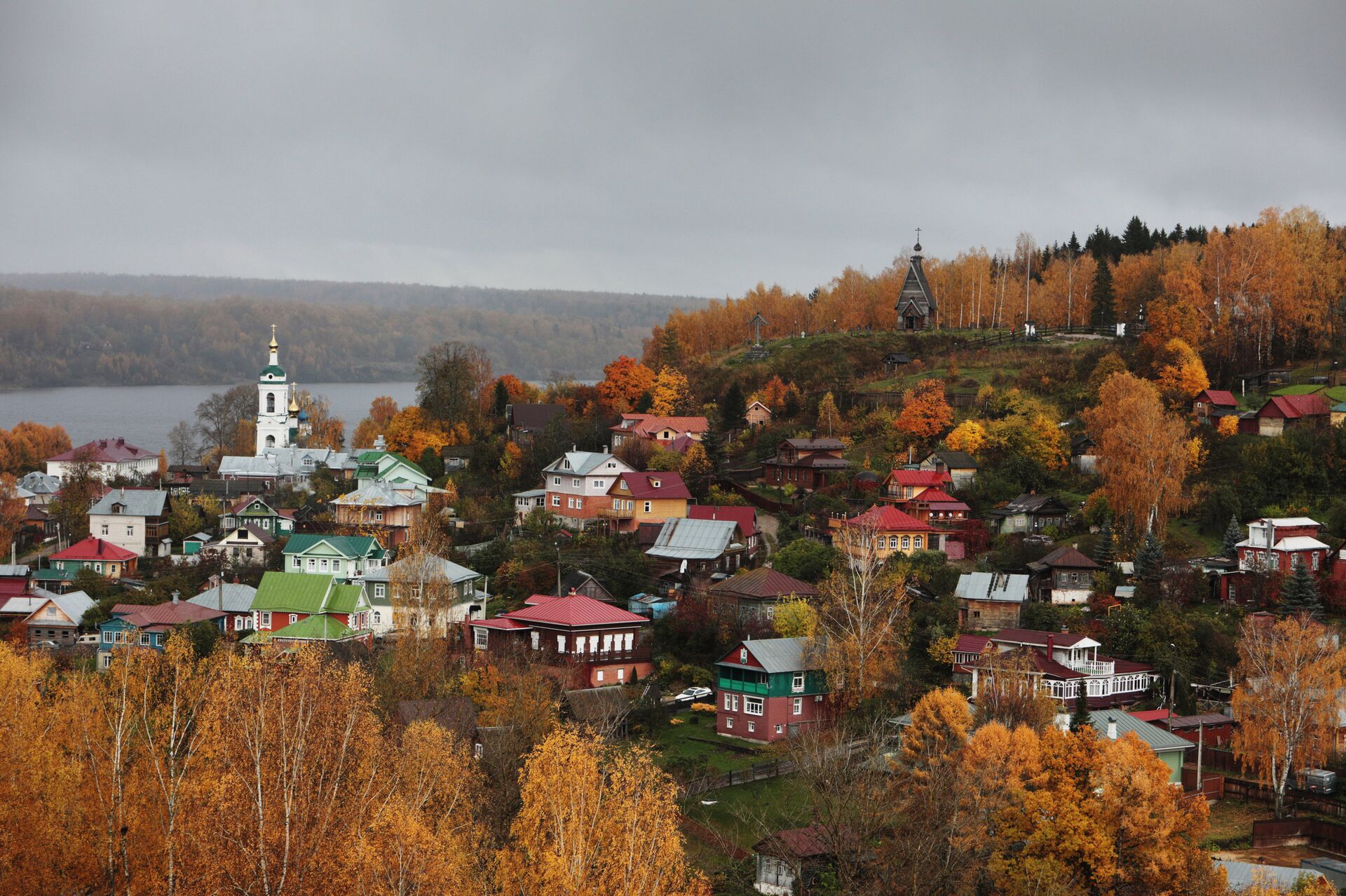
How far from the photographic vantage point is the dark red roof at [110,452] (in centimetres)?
8456

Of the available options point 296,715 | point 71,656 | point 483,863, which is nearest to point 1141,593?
point 483,863

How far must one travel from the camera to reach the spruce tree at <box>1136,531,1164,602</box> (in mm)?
42188

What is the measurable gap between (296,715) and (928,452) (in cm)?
3816

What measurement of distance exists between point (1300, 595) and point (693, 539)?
21678mm

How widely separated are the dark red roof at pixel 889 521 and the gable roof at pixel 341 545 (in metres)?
19.1

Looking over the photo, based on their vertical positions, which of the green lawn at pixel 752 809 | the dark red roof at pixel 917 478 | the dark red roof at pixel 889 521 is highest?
the dark red roof at pixel 917 478

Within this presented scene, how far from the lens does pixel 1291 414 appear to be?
175 feet

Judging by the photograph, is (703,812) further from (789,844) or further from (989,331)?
(989,331)

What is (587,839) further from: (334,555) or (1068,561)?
(334,555)

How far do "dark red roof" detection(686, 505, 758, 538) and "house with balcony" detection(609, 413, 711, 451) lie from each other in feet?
31.4

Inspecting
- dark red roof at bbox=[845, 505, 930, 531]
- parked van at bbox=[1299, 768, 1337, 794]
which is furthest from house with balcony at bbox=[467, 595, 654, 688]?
parked van at bbox=[1299, 768, 1337, 794]

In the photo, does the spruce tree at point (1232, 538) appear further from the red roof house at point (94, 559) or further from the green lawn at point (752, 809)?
the red roof house at point (94, 559)

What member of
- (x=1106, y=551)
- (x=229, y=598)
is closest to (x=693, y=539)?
(x=1106, y=551)

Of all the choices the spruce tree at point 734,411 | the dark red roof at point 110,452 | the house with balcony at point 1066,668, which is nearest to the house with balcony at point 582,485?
the spruce tree at point 734,411
